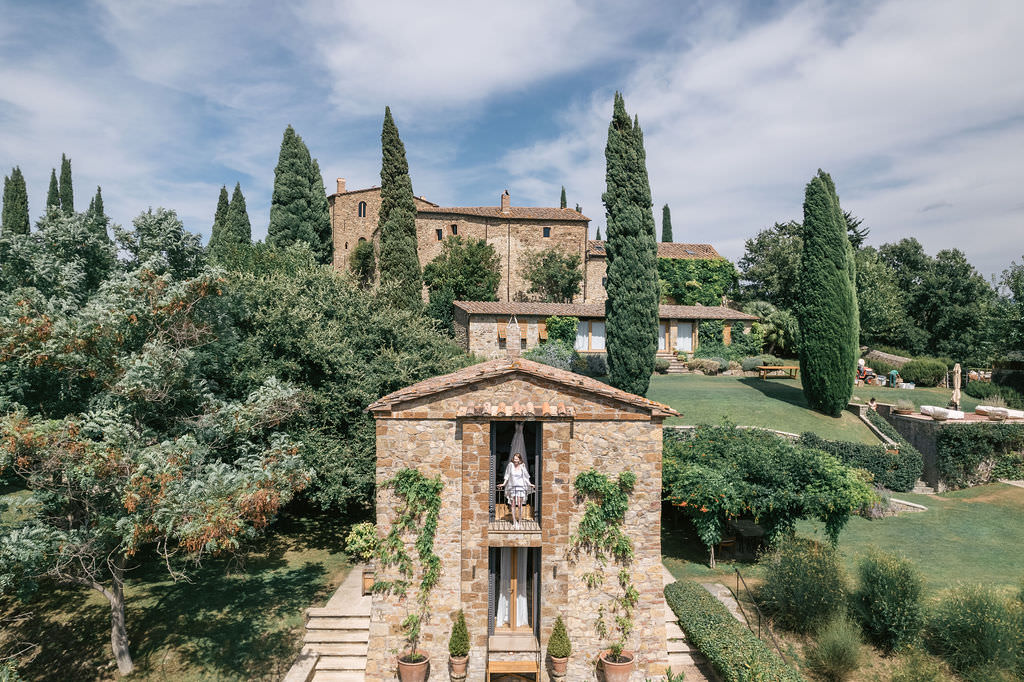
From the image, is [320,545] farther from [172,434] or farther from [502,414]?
[502,414]

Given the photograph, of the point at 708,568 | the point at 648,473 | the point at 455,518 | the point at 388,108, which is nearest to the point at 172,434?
the point at 455,518

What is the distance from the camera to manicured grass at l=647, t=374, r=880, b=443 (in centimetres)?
2523

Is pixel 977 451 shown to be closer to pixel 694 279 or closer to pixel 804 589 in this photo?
pixel 804 589

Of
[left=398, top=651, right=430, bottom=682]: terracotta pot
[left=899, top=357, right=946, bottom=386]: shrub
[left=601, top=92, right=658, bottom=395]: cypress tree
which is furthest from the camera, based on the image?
[left=899, top=357, right=946, bottom=386]: shrub

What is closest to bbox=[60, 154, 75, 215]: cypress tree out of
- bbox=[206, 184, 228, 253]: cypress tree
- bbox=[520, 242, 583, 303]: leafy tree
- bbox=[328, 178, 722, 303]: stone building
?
bbox=[206, 184, 228, 253]: cypress tree

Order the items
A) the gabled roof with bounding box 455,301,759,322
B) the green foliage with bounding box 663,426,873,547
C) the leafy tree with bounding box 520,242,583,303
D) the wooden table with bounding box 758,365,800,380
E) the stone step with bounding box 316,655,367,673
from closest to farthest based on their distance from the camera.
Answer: the stone step with bounding box 316,655,367,673 < the green foliage with bounding box 663,426,873,547 < the wooden table with bounding box 758,365,800,380 < the gabled roof with bounding box 455,301,759,322 < the leafy tree with bounding box 520,242,583,303

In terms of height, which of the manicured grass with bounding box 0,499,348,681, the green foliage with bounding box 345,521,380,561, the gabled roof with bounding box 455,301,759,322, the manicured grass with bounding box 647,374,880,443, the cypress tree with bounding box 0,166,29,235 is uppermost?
the cypress tree with bounding box 0,166,29,235

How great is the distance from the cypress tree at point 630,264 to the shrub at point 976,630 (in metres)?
16.3

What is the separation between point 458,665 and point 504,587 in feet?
5.81

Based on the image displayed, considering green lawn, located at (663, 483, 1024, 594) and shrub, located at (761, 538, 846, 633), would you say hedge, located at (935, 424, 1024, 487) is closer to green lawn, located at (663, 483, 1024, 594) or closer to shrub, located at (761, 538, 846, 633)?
green lawn, located at (663, 483, 1024, 594)

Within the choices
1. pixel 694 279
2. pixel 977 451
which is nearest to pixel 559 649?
pixel 977 451

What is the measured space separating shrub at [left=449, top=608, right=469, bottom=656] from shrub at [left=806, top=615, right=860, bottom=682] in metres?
8.11

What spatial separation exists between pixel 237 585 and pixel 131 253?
9.98 m

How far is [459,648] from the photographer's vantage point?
37.1ft
